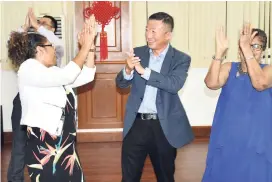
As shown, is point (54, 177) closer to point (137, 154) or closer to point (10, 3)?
point (137, 154)

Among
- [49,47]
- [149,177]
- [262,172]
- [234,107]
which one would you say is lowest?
[149,177]

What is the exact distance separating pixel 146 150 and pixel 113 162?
2022 millimetres

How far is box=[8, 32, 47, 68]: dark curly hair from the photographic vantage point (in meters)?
2.04

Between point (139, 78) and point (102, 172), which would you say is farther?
point (102, 172)

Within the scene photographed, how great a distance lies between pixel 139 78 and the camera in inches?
98.8

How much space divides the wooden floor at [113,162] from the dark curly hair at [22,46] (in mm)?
2029

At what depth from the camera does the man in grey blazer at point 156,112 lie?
8.03 feet

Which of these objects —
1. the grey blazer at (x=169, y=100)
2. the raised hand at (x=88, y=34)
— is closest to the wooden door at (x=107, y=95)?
the grey blazer at (x=169, y=100)

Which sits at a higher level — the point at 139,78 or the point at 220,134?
the point at 139,78

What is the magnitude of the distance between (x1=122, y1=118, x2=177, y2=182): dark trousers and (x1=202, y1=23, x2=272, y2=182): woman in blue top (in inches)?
12.4

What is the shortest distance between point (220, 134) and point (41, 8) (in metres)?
3.78

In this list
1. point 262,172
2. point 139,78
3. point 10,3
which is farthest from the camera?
point 10,3

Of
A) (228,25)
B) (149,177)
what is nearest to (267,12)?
(228,25)

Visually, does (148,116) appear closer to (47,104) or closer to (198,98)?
(47,104)
